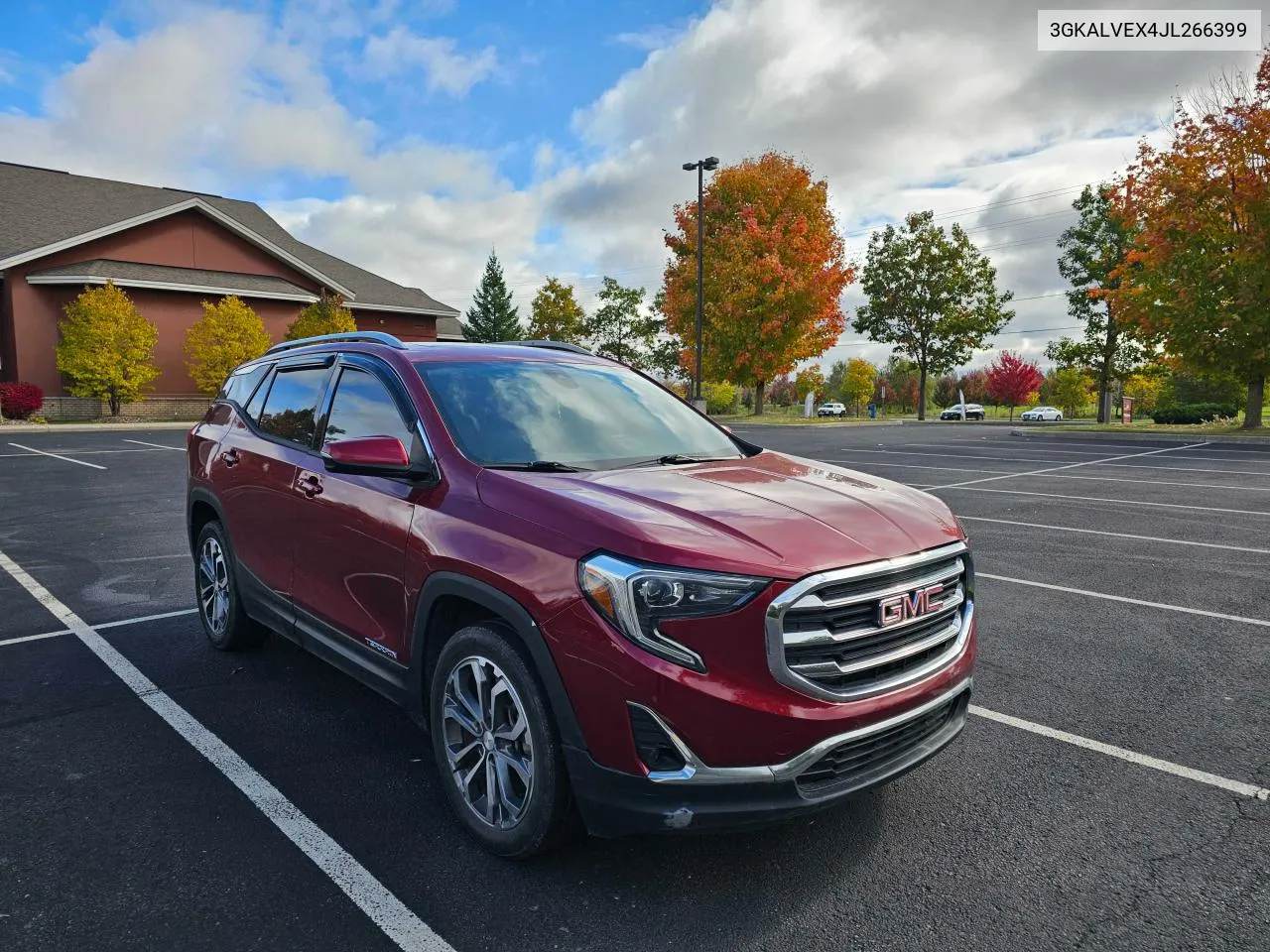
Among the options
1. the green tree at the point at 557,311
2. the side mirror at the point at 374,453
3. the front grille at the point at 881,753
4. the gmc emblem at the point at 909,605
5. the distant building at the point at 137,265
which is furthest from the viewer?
the green tree at the point at 557,311

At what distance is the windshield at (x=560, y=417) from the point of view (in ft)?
11.1

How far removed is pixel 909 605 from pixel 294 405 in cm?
338

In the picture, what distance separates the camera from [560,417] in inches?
146

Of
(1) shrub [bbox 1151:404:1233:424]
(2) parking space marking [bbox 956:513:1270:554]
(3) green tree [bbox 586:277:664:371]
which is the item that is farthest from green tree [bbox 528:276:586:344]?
(2) parking space marking [bbox 956:513:1270:554]

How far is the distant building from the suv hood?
91.0 ft

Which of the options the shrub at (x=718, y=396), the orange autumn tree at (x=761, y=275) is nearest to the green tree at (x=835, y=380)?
the shrub at (x=718, y=396)

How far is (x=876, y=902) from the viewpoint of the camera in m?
2.61

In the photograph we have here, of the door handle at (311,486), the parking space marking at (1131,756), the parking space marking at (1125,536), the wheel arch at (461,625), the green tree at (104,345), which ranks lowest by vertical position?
the parking space marking at (1131,756)

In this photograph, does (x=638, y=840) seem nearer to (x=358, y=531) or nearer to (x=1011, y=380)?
(x=358, y=531)

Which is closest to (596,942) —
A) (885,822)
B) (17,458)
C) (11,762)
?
(885,822)

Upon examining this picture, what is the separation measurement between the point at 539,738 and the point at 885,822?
1.43 m

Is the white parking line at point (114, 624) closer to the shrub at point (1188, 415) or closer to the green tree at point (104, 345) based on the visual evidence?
the green tree at point (104, 345)

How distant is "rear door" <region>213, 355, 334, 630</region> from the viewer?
4117 millimetres

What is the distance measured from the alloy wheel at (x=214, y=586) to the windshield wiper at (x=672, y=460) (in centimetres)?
292
